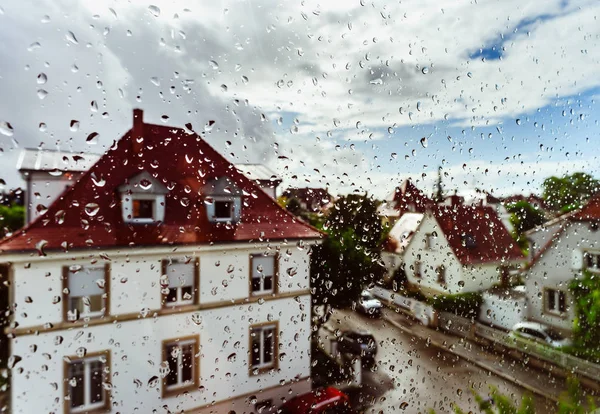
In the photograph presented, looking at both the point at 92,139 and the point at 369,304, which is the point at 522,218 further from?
the point at 92,139

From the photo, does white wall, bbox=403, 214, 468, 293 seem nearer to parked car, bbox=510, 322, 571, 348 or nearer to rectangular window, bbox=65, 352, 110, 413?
parked car, bbox=510, 322, 571, 348

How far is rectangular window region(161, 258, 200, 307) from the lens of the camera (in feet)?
1.63

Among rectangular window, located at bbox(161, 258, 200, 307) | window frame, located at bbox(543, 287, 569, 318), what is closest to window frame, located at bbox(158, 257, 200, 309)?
rectangular window, located at bbox(161, 258, 200, 307)

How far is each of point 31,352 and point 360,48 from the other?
2.25 feet

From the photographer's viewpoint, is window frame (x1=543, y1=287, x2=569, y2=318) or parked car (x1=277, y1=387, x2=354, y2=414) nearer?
parked car (x1=277, y1=387, x2=354, y2=414)

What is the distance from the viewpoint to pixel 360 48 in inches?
26.6

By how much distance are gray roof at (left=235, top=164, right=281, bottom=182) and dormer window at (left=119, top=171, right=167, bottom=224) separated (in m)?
0.13

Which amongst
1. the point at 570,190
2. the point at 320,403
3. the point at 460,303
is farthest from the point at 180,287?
the point at 570,190

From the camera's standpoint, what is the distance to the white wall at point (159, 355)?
0.42 m

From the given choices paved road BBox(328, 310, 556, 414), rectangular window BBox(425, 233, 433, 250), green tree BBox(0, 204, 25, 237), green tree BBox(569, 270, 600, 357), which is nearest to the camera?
green tree BBox(0, 204, 25, 237)

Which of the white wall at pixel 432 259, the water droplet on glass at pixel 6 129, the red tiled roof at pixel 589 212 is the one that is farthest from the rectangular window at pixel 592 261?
the water droplet on glass at pixel 6 129

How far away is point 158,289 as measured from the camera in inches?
19.4

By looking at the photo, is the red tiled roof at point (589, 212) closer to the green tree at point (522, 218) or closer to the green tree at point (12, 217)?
the green tree at point (522, 218)

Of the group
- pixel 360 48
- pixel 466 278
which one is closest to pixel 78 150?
pixel 360 48
